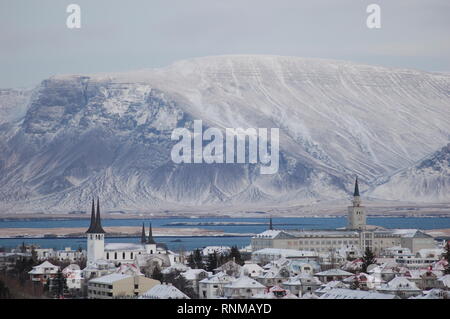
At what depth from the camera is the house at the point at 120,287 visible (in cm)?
2823

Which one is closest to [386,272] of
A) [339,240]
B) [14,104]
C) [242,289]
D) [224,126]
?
[242,289]

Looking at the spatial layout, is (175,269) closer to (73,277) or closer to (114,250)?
(73,277)

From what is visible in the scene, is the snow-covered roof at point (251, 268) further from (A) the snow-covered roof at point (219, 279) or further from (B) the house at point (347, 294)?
(B) the house at point (347, 294)

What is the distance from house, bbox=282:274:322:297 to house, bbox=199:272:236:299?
4.36ft

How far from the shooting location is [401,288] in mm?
27844

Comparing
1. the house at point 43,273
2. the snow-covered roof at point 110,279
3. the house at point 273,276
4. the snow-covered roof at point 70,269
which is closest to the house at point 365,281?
the house at point 273,276

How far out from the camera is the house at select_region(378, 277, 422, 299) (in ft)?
88.4

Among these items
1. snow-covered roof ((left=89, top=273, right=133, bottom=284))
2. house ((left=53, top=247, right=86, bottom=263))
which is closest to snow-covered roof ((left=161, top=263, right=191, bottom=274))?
snow-covered roof ((left=89, top=273, right=133, bottom=284))

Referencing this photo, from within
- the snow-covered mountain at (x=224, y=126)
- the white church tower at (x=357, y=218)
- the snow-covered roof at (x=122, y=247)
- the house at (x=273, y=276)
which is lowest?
the house at (x=273, y=276)

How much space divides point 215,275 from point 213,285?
5.24 feet

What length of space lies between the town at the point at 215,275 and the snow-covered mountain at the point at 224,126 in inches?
2765

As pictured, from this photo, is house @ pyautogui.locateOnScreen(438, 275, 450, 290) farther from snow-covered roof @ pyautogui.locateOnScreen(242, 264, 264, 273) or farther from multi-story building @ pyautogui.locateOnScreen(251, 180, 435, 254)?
multi-story building @ pyautogui.locateOnScreen(251, 180, 435, 254)
